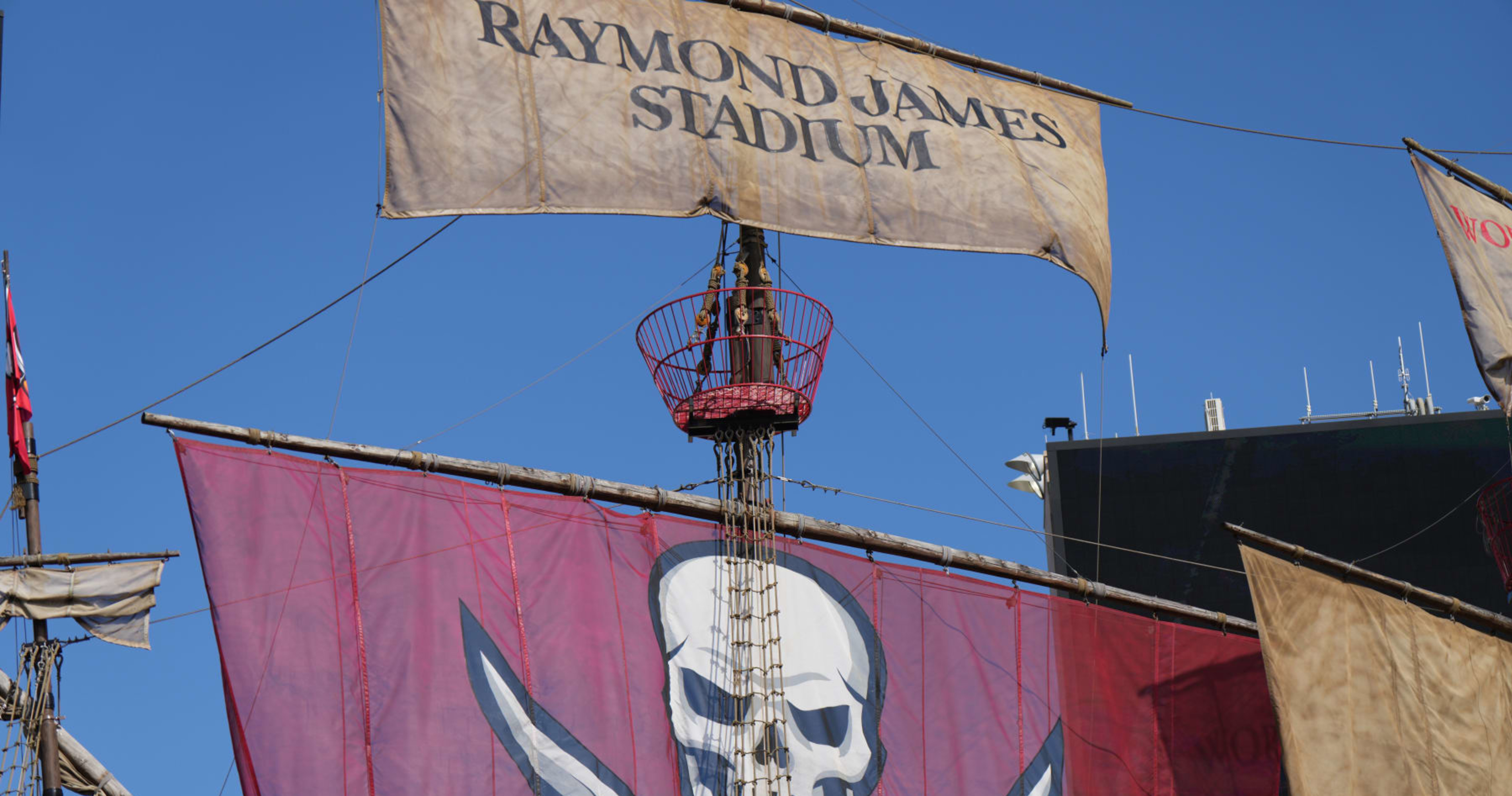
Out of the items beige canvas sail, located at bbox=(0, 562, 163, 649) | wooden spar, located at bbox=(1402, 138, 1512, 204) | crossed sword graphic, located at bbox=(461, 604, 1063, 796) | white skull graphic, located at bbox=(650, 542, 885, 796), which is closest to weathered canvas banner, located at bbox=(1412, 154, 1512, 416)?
wooden spar, located at bbox=(1402, 138, 1512, 204)

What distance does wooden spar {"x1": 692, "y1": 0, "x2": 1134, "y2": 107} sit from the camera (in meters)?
23.0

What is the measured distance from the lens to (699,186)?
2114 centimetres

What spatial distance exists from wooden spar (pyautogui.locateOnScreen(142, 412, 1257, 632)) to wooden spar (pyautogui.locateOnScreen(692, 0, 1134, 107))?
6432mm

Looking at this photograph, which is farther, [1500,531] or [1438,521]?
[1438,521]

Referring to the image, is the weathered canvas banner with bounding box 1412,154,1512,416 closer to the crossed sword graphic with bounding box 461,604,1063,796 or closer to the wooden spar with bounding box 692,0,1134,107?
the wooden spar with bounding box 692,0,1134,107

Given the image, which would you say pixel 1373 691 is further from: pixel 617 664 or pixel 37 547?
→ pixel 37 547

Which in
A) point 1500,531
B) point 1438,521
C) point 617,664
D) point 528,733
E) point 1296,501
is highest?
point 1296,501

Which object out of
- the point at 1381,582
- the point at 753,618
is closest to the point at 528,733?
the point at 753,618

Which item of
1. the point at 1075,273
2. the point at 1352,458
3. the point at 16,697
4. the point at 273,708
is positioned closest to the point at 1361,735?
the point at 1075,273

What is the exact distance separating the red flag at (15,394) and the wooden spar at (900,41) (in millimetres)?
8600

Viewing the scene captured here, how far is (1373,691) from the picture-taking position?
21031 millimetres

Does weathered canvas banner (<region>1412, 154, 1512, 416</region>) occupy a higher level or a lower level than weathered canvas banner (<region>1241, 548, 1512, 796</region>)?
higher

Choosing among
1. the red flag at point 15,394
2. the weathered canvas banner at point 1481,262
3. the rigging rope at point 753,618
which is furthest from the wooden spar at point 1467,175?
the red flag at point 15,394

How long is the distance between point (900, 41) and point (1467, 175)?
280 inches
